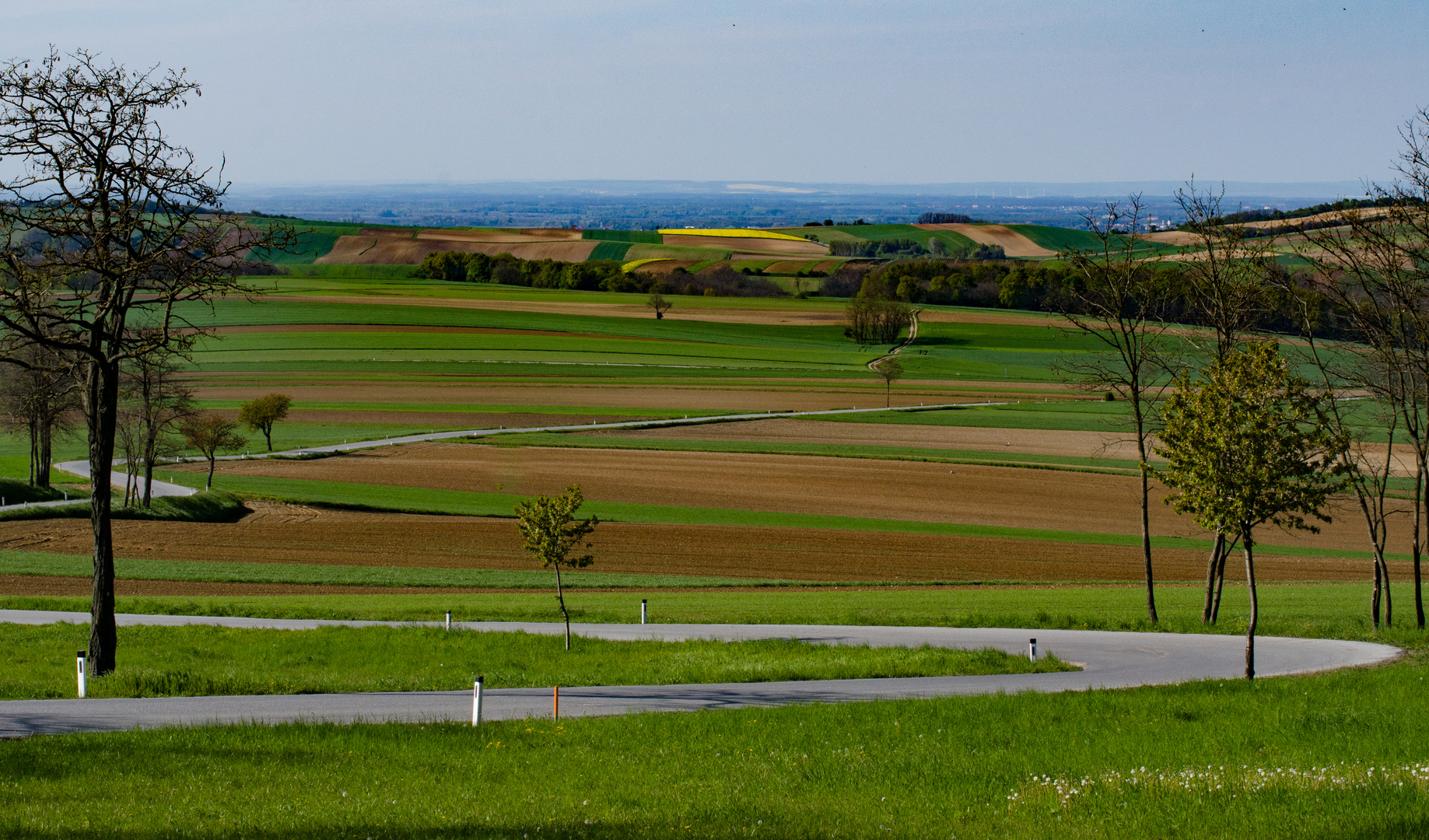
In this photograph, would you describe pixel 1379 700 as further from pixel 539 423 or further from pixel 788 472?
pixel 539 423

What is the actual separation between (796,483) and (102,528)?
111 ft

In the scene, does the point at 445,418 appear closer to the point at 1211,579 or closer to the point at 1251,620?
the point at 1211,579

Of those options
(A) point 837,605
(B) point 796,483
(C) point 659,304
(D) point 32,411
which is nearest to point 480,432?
(B) point 796,483

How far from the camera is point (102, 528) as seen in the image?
1691cm

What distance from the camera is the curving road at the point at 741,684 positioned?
1430cm

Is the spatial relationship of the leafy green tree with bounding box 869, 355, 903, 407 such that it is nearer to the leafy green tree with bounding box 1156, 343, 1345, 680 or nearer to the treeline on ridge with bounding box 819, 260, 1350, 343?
the treeline on ridge with bounding box 819, 260, 1350, 343

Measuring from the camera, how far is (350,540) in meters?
37.4

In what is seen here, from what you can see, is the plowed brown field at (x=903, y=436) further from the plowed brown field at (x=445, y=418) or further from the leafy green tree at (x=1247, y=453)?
the leafy green tree at (x=1247, y=453)

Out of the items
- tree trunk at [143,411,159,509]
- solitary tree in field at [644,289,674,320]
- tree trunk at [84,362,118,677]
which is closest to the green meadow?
tree trunk at [84,362,118,677]

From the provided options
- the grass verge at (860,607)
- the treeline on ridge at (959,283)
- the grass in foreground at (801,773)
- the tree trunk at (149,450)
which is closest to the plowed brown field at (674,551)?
the grass verge at (860,607)

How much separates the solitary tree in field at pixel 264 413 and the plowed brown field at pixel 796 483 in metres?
4.28

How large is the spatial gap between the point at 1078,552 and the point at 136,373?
4030cm

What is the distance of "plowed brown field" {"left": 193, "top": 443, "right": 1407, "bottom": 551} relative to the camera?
138 ft

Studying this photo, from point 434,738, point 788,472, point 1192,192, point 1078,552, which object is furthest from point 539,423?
point 434,738
